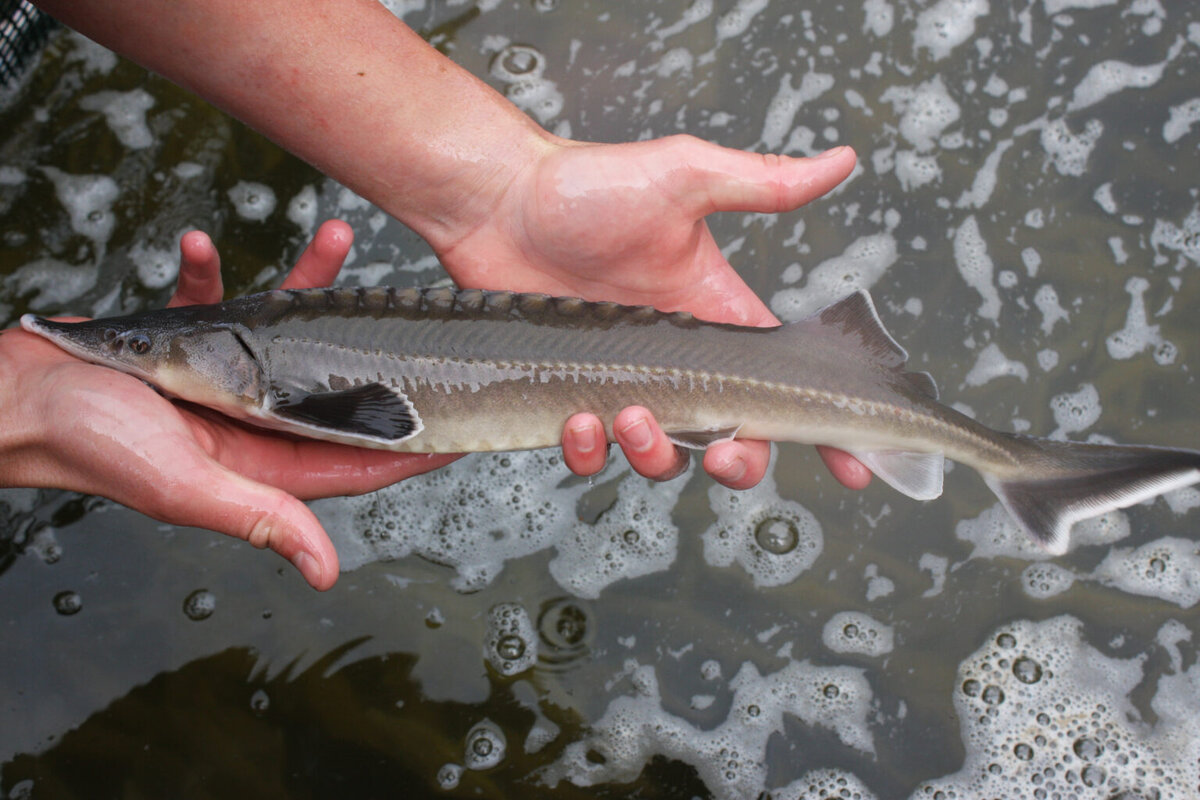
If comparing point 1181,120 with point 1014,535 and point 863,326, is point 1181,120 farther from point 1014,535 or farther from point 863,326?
point 863,326

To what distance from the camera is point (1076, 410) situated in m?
2.99

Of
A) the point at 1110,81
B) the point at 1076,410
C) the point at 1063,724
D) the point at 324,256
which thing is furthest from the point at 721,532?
the point at 1110,81

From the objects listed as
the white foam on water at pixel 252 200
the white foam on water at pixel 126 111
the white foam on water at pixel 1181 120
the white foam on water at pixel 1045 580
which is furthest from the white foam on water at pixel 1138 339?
the white foam on water at pixel 126 111

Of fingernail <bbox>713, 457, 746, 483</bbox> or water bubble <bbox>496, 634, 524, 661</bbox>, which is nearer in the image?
fingernail <bbox>713, 457, 746, 483</bbox>

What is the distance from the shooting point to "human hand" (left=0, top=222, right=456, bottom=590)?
1.72 meters

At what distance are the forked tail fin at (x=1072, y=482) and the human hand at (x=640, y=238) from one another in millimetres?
399

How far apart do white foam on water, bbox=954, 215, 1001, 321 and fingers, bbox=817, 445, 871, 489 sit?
1033mm

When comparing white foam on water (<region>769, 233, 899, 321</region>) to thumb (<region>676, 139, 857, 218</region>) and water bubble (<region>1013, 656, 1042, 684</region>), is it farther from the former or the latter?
water bubble (<region>1013, 656, 1042, 684</region>)

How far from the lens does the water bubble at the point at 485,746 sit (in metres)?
2.55

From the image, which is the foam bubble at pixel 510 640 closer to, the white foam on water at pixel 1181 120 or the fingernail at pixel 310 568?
the fingernail at pixel 310 568

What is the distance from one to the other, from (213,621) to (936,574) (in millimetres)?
2154

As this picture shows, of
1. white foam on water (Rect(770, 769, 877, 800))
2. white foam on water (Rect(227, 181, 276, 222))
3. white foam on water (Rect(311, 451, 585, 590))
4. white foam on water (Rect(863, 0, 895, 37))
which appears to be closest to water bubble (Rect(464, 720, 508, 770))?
white foam on water (Rect(311, 451, 585, 590))

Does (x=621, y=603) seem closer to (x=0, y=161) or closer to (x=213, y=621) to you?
(x=213, y=621)

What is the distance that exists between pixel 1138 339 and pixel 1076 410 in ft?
1.12
